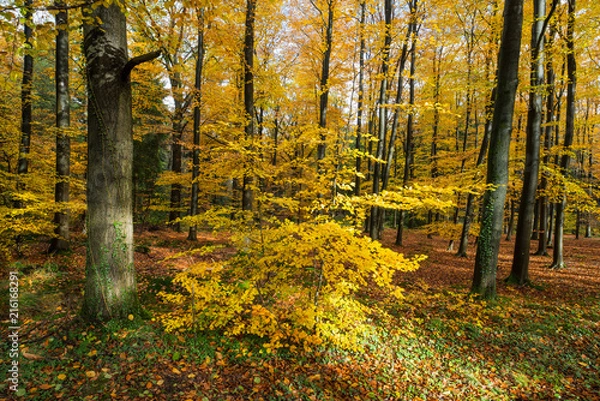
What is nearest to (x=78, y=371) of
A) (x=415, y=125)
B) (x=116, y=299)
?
(x=116, y=299)

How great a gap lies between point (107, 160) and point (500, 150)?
761 centimetres

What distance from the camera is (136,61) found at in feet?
10.8

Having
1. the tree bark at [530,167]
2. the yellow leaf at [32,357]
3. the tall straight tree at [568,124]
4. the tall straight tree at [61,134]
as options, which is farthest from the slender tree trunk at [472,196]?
the tall straight tree at [61,134]

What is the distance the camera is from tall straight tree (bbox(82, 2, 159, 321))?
344 centimetres

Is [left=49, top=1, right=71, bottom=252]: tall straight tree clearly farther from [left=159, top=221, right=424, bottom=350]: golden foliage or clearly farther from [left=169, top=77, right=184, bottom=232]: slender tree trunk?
[left=169, top=77, right=184, bottom=232]: slender tree trunk

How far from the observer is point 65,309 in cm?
411

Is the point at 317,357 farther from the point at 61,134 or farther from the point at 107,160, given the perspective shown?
the point at 61,134

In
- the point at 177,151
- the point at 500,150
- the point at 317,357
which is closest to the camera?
the point at 317,357

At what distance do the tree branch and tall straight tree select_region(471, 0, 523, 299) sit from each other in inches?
262

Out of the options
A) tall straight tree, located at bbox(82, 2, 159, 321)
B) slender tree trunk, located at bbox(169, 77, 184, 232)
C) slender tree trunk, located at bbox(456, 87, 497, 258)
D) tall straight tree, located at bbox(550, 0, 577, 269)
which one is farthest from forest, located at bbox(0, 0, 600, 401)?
slender tree trunk, located at bbox(169, 77, 184, 232)

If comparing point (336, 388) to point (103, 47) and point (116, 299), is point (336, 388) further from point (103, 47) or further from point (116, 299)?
point (103, 47)

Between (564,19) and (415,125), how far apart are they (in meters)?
12.1

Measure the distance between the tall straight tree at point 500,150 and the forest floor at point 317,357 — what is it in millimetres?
730

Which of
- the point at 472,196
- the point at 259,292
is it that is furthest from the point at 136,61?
the point at 472,196
